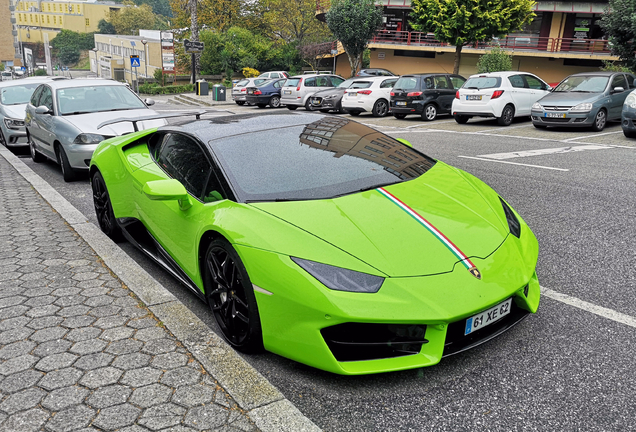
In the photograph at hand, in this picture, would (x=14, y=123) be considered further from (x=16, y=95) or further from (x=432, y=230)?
(x=432, y=230)

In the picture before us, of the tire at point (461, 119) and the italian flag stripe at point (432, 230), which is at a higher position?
the italian flag stripe at point (432, 230)

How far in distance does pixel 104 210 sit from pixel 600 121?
486 inches

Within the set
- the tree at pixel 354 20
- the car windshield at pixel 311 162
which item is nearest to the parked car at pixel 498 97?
the car windshield at pixel 311 162

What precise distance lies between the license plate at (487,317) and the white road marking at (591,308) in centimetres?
101

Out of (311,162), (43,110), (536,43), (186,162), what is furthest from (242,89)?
(311,162)

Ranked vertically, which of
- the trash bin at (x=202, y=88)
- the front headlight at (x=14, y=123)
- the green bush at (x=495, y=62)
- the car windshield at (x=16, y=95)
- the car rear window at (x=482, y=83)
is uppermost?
the green bush at (x=495, y=62)

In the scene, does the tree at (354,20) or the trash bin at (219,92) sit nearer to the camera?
the trash bin at (219,92)

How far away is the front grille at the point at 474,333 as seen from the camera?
8.68 ft

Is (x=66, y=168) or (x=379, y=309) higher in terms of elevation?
(x=379, y=309)

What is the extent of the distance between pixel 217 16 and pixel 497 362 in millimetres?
56706

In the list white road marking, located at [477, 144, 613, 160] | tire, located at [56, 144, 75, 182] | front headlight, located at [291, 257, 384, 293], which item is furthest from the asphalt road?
white road marking, located at [477, 144, 613, 160]

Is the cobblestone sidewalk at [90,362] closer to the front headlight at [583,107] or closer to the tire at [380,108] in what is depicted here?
the front headlight at [583,107]

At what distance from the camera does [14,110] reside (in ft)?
39.3

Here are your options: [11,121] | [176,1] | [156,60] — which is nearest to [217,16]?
[176,1]
